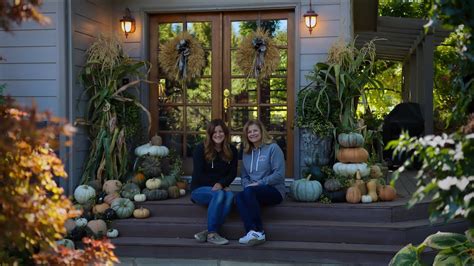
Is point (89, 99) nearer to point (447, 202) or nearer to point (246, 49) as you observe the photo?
point (246, 49)

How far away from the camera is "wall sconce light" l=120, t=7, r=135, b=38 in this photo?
19.8 feet

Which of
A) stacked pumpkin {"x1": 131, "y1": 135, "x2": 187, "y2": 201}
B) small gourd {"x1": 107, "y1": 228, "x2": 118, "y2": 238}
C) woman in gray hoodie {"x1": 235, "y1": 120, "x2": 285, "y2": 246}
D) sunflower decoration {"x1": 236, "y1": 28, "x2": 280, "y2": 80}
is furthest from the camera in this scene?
sunflower decoration {"x1": 236, "y1": 28, "x2": 280, "y2": 80}

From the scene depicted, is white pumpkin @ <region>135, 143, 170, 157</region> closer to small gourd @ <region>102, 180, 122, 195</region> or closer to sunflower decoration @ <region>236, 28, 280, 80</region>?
small gourd @ <region>102, 180, 122, 195</region>

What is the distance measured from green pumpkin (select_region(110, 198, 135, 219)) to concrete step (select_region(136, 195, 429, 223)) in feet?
0.53

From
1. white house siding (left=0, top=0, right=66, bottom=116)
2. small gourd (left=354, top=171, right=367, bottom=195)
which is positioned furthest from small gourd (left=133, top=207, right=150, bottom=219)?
small gourd (left=354, top=171, right=367, bottom=195)

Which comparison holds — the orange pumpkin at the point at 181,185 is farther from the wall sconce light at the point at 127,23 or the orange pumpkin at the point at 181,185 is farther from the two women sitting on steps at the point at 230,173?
the wall sconce light at the point at 127,23

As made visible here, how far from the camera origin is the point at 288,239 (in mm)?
4727

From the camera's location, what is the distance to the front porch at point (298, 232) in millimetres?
4469

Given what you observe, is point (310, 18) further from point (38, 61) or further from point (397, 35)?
point (397, 35)

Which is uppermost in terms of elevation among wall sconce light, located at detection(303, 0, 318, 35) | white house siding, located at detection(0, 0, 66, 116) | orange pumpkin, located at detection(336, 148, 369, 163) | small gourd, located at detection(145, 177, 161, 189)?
wall sconce light, located at detection(303, 0, 318, 35)

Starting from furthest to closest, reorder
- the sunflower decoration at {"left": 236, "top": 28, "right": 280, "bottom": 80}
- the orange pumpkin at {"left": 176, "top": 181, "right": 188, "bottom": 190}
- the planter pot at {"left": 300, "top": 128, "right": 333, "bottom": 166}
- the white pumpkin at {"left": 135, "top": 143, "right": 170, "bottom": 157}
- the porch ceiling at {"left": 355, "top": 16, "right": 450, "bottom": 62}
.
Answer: the porch ceiling at {"left": 355, "top": 16, "right": 450, "bottom": 62} → the sunflower decoration at {"left": 236, "top": 28, "right": 280, "bottom": 80} → the orange pumpkin at {"left": 176, "top": 181, "right": 188, "bottom": 190} → the white pumpkin at {"left": 135, "top": 143, "right": 170, "bottom": 157} → the planter pot at {"left": 300, "top": 128, "right": 333, "bottom": 166}

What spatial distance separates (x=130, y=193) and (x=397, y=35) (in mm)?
6605

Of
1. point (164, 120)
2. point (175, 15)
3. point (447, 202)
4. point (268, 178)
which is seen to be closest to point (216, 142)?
point (268, 178)

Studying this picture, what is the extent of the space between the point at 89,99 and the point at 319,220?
269 cm
